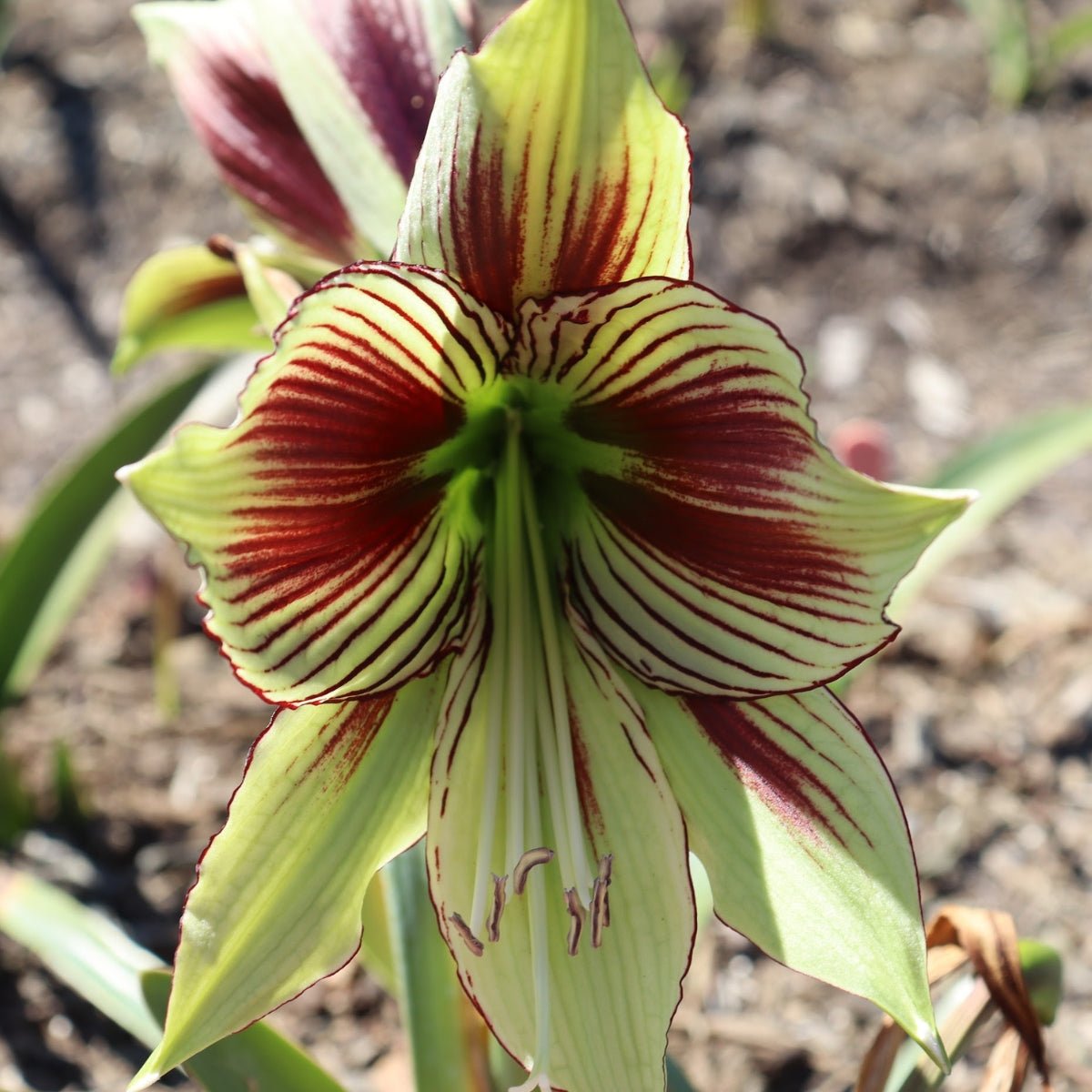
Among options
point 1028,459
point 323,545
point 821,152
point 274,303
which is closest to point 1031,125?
point 821,152

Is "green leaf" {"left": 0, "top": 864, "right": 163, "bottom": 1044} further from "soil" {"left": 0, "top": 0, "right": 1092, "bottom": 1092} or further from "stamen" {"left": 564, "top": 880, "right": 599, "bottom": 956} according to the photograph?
"stamen" {"left": 564, "top": 880, "right": 599, "bottom": 956}

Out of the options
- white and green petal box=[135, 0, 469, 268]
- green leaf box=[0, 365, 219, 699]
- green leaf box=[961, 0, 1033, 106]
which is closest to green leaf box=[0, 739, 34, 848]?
green leaf box=[0, 365, 219, 699]

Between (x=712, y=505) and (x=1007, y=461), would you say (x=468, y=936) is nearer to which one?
(x=712, y=505)

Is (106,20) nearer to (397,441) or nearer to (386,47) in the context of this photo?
(386,47)

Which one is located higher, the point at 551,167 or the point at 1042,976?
the point at 551,167

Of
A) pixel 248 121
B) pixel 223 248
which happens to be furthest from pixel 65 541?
pixel 248 121
